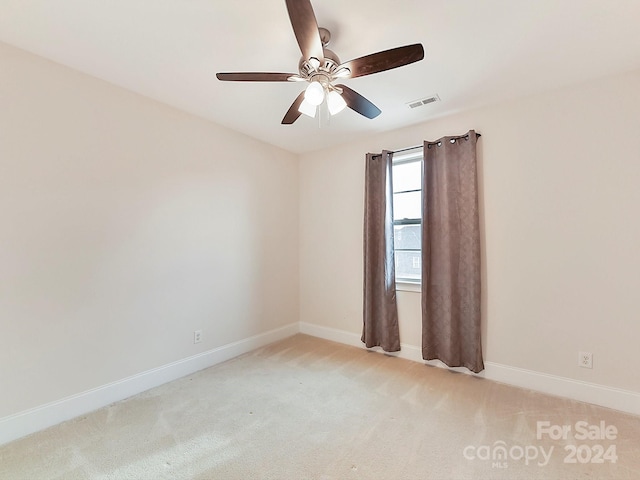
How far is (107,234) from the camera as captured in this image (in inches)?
92.3

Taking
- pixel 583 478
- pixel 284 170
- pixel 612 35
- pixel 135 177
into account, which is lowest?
pixel 583 478

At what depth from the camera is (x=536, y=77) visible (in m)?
2.27

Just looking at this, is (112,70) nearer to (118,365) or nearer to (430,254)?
(118,365)

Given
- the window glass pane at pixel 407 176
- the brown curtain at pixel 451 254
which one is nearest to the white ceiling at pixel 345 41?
the brown curtain at pixel 451 254

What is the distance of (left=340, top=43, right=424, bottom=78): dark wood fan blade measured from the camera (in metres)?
1.47

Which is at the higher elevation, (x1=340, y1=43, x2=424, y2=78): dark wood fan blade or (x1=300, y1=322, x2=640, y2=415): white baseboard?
(x1=340, y1=43, x2=424, y2=78): dark wood fan blade

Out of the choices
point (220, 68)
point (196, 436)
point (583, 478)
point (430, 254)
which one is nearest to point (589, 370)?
point (583, 478)

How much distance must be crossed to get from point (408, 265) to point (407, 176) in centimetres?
101

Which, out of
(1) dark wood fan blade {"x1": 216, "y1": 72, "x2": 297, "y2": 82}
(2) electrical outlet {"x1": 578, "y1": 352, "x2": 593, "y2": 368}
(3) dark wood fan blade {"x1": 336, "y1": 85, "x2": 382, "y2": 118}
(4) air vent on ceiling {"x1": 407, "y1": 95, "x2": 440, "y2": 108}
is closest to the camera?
(1) dark wood fan blade {"x1": 216, "y1": 72, "x2": 297, "y2": 82}

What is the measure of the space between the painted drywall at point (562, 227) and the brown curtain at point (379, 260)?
314 mm

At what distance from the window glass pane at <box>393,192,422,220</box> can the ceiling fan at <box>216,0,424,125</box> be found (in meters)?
1.44

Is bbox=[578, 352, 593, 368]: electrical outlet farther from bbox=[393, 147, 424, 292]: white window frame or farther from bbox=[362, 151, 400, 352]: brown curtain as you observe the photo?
bbox=[362, 151, 400, 352]: brown curtain

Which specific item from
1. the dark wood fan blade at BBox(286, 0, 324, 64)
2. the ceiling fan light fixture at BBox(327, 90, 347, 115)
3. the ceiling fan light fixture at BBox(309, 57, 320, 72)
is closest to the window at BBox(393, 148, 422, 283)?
the ceiling fan light fixture at BBox(327, 90, 347, 115)

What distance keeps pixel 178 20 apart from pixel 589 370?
12.3 ft
